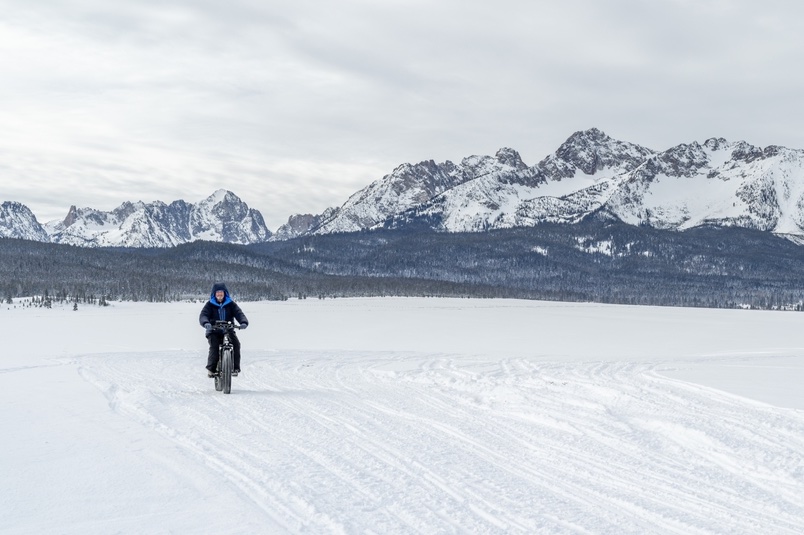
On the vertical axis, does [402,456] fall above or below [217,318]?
below

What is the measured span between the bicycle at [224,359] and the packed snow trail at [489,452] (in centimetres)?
51

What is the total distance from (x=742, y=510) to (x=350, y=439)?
17.5 feet

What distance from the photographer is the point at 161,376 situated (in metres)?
19.2

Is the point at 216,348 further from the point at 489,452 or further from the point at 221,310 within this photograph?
the point at 489,452

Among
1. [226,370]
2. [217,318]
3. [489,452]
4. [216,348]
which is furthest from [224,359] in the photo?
[489,452]

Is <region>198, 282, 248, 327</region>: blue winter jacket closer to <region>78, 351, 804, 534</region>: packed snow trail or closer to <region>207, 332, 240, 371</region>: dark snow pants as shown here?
<region>207, 332, 240, 371</region>: dark snow pants

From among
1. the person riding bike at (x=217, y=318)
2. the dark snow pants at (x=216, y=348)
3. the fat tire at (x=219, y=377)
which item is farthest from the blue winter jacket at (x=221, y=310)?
the fat tire at (x=219, y=377)

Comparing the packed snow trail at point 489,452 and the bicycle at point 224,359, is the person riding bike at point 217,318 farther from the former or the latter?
the packed snow trail at point 489,452

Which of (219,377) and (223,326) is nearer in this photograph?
(219,377)

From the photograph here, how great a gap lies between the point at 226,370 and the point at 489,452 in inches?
308

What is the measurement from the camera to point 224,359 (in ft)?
51.9

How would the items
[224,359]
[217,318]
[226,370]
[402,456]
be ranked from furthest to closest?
1. [217,318]
2. [224,359]
3. [226,370]
4. [402,456]

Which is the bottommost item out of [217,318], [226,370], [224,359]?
[226,370]

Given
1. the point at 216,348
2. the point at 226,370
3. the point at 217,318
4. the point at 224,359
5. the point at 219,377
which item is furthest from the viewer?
the point at 217,318
